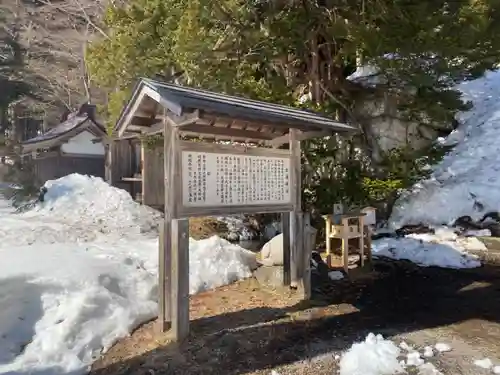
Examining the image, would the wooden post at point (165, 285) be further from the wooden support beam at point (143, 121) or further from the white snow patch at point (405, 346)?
the white snow patch at point (405, 346)

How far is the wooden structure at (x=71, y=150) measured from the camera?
16812 mm

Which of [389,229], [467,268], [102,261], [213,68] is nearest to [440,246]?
[467,268]

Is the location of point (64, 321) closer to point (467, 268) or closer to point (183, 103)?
point (183, 103)

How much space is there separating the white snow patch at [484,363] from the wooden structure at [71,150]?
16047mm

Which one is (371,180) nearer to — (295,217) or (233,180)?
(295,217)

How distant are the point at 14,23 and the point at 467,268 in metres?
26.8

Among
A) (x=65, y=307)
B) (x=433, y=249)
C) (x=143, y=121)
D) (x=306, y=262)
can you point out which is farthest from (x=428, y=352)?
(x=433, y=249)

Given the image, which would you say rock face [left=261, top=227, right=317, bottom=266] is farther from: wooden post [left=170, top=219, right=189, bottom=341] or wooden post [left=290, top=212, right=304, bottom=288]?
wooden post [left=170, top=219, right=189, bottom=341]

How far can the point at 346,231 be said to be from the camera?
7832 millimetres

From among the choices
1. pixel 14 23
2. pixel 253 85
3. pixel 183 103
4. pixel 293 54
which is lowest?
pixel 183 103

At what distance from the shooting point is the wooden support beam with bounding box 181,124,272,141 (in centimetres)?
556

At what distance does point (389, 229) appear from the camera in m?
11.7

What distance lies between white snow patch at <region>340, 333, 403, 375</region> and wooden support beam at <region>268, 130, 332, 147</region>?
302cm

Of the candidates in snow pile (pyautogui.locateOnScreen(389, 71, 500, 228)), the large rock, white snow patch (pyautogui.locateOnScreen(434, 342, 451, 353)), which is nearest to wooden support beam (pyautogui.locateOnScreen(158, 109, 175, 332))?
the large rock
